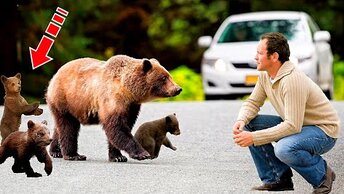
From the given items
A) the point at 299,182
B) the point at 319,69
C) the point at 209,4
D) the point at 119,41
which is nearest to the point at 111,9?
the point at 119,41

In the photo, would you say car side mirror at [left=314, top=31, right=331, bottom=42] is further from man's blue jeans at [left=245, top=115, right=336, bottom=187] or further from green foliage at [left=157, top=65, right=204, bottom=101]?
man's blue jeans at [left=245, top=115, right=336, bottom=187]

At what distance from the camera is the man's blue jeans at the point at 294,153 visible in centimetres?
750

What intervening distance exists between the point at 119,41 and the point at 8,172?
15.1 m

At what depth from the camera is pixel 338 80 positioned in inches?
921

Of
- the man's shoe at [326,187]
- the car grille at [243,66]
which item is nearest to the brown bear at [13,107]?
the man's shoe at [326,187]

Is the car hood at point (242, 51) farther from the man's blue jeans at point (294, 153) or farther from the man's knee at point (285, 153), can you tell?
the man's knee at point (285, 153)

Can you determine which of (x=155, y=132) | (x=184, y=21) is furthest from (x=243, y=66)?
(x=184, y=21)

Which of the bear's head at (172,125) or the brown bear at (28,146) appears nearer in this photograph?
the brown bear at (28,146)

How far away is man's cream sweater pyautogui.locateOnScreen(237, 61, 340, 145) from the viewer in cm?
747

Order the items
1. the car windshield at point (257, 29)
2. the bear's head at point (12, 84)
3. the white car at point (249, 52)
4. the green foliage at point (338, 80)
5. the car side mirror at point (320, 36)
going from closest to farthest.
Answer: the bear's head at point (12, 84) → the white car at point (249, 52) → the car side mirror at point (320, 36) → the car windshield at point (257, 29) → the green foliage at point (338, 80)

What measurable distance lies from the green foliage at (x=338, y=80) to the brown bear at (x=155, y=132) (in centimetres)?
1277

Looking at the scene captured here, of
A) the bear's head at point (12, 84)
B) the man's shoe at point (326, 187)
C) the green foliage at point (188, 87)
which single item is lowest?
the green foliage at point (188, 87)

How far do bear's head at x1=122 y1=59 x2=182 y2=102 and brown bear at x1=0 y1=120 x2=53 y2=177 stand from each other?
101 cm

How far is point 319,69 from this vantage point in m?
16.7
